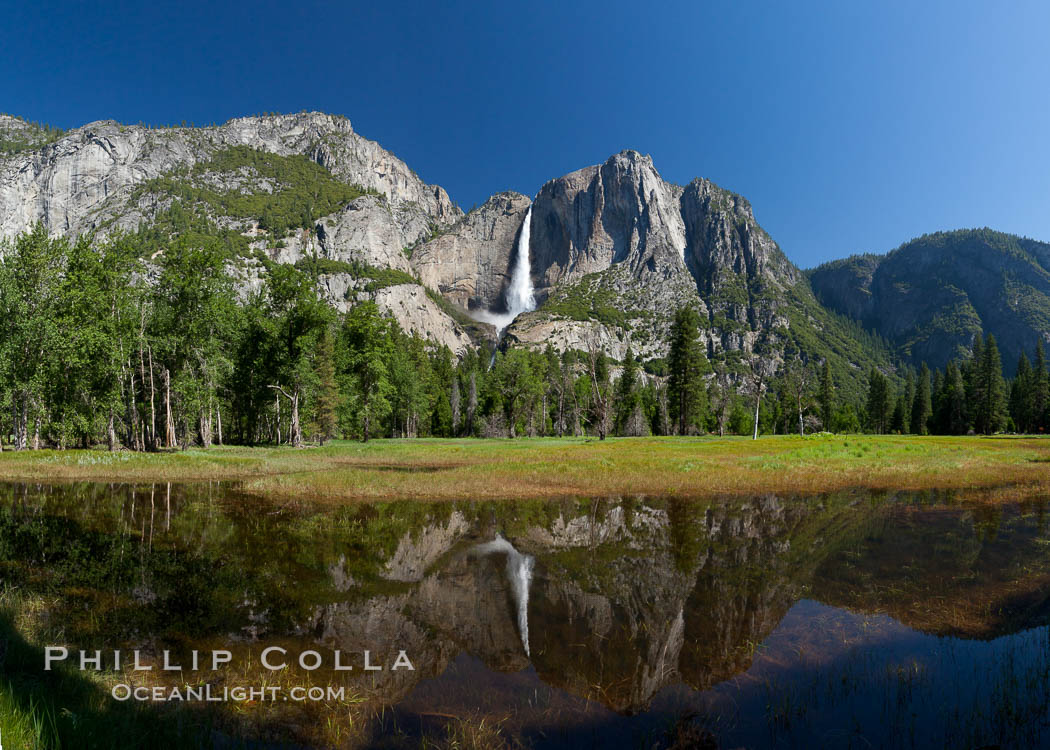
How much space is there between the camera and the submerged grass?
2097 centimetres

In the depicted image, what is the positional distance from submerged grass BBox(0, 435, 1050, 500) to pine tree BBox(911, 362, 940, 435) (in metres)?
80.3

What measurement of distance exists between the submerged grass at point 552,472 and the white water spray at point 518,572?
7.56 m

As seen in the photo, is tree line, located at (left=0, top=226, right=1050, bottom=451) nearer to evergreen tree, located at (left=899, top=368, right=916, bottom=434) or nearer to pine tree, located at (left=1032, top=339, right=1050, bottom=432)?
pine tree, located at (left=1032, top=339, right=1050, bottom=432)

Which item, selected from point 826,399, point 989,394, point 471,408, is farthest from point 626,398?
point 989,394

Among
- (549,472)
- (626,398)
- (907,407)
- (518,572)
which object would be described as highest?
(626,398)

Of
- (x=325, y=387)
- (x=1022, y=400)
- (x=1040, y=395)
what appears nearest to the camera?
(x=325, y=387)

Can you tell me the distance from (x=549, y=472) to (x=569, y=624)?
18.4 meters

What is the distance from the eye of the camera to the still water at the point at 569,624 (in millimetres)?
4879

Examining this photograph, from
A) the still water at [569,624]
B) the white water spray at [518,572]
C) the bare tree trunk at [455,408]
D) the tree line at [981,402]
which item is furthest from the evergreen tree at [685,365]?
→ the white water spray at [518,572]

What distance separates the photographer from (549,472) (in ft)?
84.2

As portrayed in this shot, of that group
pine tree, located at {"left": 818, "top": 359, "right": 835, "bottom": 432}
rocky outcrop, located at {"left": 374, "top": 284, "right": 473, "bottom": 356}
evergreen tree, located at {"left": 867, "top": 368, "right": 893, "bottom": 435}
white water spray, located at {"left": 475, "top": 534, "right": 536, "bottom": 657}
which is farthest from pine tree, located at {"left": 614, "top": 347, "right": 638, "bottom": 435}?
rocky outcrop, located at {"left": 374, "top": 284, "right": 473, "bottom": 356}

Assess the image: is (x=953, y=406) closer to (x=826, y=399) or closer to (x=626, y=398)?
(x=826, y=399)

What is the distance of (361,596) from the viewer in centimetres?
843

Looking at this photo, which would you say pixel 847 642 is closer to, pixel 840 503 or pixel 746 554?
pixel 746 554
